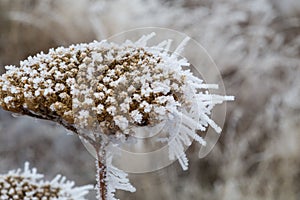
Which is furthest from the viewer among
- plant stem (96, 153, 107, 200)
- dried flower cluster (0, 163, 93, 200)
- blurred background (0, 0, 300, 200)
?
blurred background (0, 0, 300, 200)

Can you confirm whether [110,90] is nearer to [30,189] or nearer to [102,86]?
[102,86]

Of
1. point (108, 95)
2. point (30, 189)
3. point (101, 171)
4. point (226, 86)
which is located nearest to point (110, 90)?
point (108, 95)

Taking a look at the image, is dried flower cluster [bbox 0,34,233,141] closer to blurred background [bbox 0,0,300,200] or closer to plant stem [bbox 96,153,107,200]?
plant stem [bbox 96,153,107,200]

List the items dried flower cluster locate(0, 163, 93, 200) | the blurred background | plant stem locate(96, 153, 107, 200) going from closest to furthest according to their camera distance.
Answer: plant stem locate(96, 153, 107, 200) → dried flower cluster locate(0, 163, 93, 200) → the blurred background

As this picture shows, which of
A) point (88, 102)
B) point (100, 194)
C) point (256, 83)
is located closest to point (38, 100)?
point (88, 102)

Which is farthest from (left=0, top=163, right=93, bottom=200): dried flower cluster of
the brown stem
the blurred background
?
the blurred background

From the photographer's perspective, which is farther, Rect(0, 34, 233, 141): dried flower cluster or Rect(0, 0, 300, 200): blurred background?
Rect(0, 0, 300, 200): blurred background
